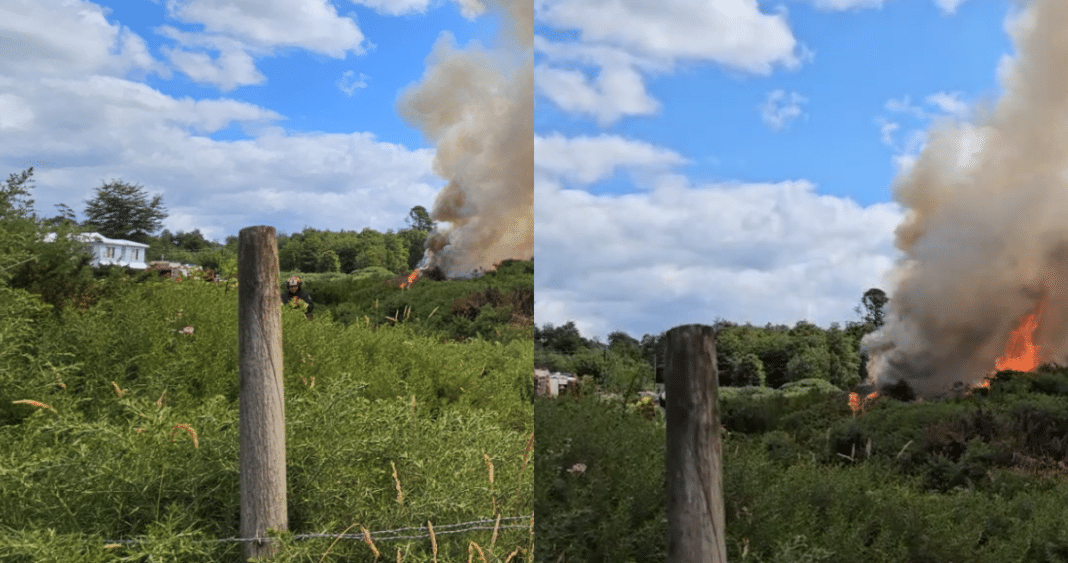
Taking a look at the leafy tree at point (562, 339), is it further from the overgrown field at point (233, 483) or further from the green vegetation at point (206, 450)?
the overgrown field at point (233, 483)

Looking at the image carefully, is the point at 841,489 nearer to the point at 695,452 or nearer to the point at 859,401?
the point at 695,452

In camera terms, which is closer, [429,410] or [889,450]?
[429,410]

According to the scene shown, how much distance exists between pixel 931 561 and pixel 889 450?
3.00m

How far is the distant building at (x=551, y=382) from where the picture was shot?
15.9 feet

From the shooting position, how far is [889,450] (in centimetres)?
628

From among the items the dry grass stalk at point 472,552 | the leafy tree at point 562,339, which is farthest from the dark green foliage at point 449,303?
the dry grass stalk at point 472,552

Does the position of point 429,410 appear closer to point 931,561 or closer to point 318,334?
point 318,334

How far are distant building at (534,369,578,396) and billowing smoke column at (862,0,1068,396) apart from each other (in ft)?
12.4

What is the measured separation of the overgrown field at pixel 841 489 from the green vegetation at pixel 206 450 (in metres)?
0.40

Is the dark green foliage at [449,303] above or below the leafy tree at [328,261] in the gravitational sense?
below

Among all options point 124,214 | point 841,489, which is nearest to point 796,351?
point 841,489

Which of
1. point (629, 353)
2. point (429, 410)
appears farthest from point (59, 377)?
point (629, 353)

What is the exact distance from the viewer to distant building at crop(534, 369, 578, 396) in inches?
191

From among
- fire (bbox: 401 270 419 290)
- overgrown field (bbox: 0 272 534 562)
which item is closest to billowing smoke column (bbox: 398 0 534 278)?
fire (bbox: 401 270 419 290)
